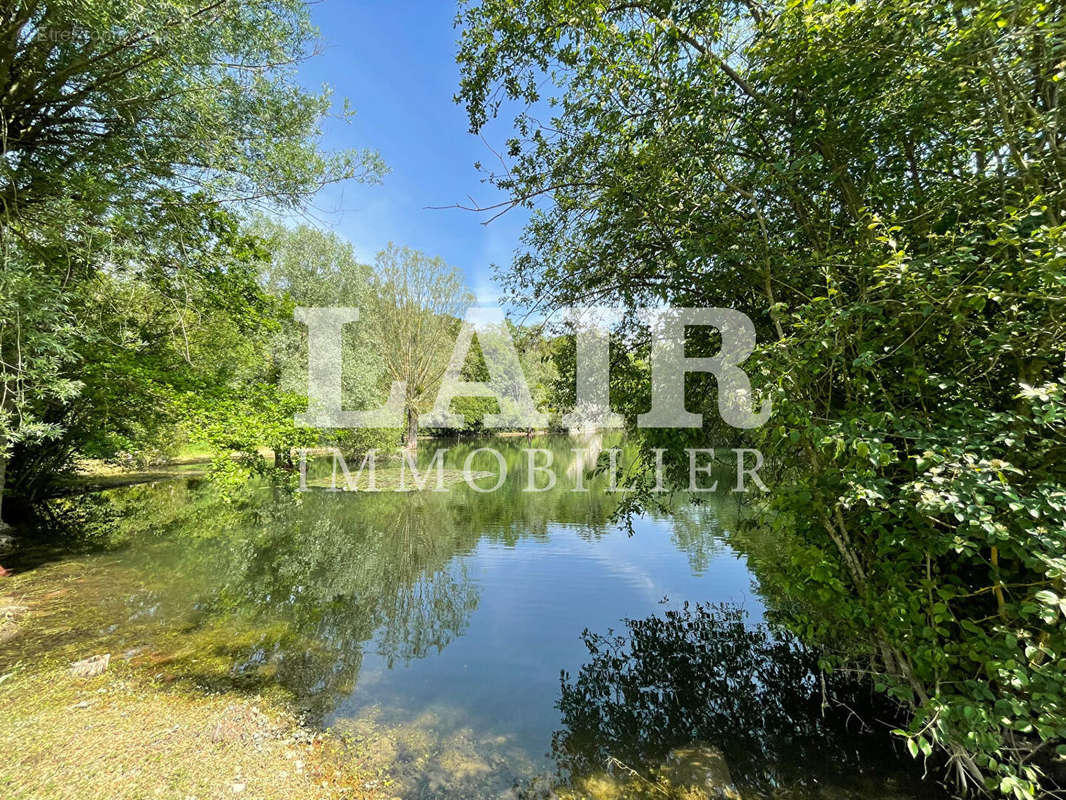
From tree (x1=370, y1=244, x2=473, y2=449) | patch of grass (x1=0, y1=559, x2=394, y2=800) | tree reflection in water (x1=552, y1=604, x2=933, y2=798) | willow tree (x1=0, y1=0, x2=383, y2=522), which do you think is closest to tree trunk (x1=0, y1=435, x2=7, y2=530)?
willow tree (x1=0, y1=0, x2=383, y2=522)

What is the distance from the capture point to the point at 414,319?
23422 mm

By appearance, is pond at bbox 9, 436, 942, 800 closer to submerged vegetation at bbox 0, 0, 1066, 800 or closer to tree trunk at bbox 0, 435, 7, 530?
submerged vegetation at bbox 0, 0, 1066, 800

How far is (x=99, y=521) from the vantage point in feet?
36.6

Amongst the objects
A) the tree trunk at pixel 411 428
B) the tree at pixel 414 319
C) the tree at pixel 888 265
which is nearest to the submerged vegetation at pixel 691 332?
the tree at pixel 888 265

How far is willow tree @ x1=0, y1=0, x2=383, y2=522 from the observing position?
4977 mm

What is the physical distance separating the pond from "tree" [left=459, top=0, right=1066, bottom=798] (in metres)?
1.18

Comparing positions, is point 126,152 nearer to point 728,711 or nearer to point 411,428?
point 728,711

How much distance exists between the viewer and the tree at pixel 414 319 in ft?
75.7

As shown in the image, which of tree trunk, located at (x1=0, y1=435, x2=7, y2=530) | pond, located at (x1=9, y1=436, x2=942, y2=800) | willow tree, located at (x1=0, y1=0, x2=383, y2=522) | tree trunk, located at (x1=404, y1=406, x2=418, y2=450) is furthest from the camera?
tree trunk, located at (x1=404, y1=406, x2=418, y2=450)

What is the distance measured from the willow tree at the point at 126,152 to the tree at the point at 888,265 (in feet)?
12.6

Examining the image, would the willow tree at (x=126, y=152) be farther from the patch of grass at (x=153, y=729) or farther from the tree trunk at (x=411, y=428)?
the tree trunk at (x=411, y=428)

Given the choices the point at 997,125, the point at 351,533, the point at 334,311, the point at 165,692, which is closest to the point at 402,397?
the point at 334,311

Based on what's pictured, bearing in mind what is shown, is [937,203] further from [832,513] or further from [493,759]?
[493,759]

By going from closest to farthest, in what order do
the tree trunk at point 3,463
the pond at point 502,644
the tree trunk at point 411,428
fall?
1. the pond at point 502,644
2. the tree trunk at point 3,463
3. the tree trunk at point 411,428
